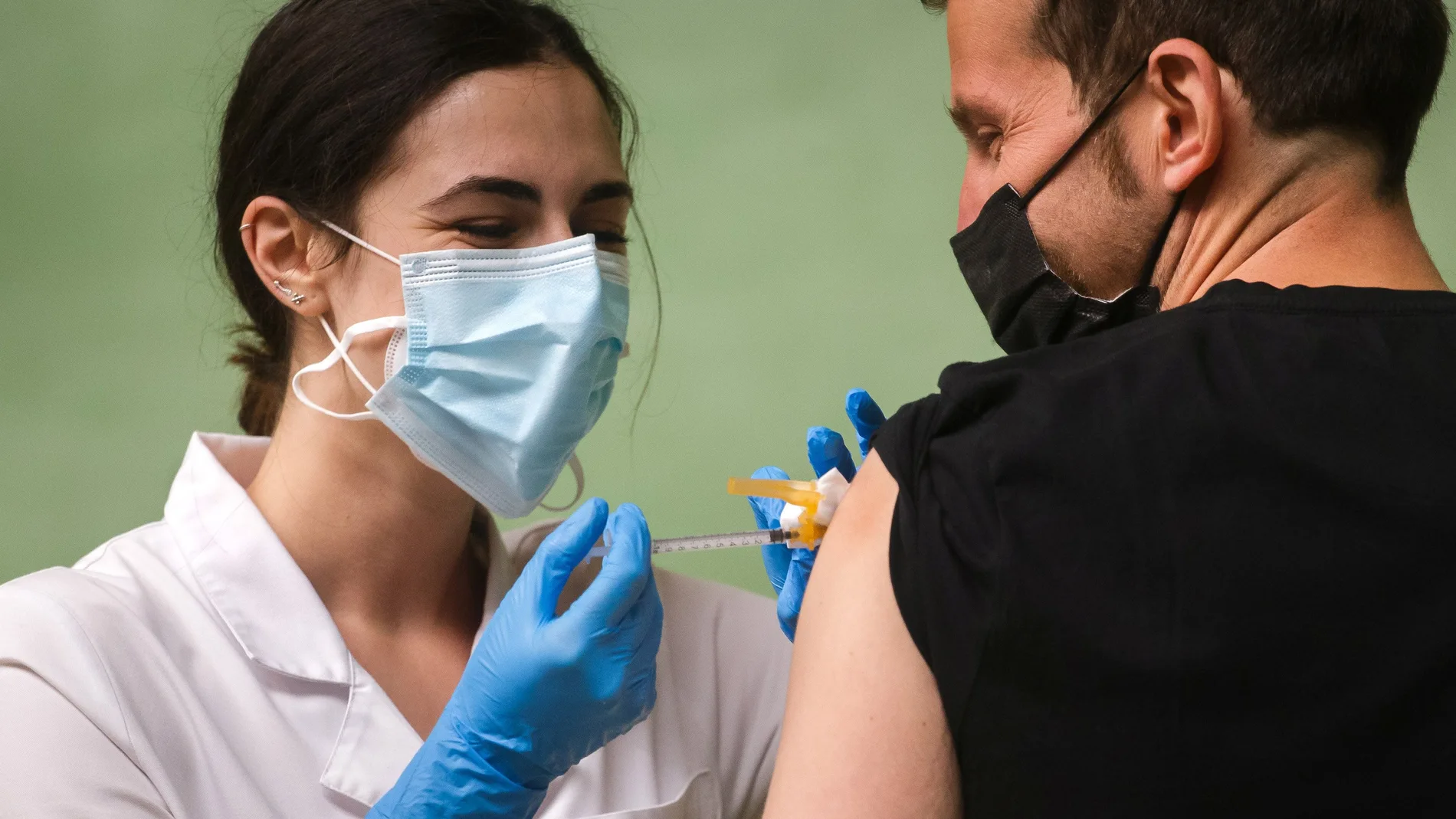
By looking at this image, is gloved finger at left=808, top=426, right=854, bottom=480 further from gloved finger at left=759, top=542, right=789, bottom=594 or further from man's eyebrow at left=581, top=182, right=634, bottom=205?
man's eyebrow at left=581, top=182, right=634, bottom=205

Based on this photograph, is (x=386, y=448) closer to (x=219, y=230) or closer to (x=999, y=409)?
(x=219, y=230)

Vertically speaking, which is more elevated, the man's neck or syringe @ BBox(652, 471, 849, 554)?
the man's neck

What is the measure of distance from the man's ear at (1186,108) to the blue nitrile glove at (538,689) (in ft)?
1.90

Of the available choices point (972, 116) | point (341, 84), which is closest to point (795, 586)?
point (972, 116)

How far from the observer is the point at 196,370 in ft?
6.59

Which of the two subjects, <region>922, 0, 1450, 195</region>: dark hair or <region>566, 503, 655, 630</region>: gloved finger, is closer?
<region>922, 0, 1450, 195</region>: dark hair

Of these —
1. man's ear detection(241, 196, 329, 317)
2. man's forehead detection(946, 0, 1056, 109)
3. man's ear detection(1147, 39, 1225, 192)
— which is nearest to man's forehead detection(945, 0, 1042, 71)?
man's forehead detection(946, 0, 1056, 109)

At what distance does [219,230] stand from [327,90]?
0.25 m

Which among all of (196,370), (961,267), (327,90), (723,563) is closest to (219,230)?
(327,90)

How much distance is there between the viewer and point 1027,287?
3.42 feet

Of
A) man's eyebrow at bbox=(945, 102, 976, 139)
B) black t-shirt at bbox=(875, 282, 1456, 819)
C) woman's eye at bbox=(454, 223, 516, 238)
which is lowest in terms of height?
black t-shirt at bbox=(875, 282, 1456, 819)

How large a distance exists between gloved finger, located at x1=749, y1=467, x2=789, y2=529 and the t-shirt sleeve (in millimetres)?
647

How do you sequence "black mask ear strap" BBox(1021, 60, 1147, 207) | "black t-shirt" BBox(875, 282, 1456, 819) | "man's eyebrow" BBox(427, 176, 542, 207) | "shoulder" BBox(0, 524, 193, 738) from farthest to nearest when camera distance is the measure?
"man's eyebrow" BBox(427, 176, 542, 207), "shoulder" BBox(0, 524, 193, 738), "black mask ear strap" BBox(1021, 60, 1147, 207), "black t-shirt" BBox(875, 282, 1456, 819)

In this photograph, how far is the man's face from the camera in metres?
0.96
